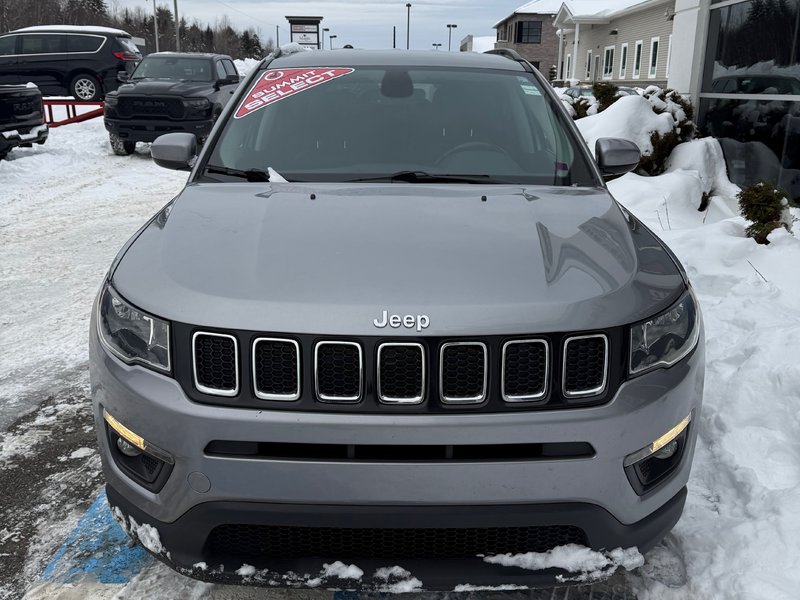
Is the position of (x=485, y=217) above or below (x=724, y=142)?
above

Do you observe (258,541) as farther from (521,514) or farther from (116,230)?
(116,230)

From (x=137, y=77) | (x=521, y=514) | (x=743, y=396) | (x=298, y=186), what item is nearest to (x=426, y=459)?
(x=521, y=514)

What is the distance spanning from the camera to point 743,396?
11.6 feet

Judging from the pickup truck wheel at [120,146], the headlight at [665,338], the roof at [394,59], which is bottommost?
the pickup truck wheel at [120,146]

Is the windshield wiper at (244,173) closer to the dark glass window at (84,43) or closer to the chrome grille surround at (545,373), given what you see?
the chrome grille surround at (545,373)

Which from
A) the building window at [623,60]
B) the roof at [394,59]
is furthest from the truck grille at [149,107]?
the building window at [623,60]

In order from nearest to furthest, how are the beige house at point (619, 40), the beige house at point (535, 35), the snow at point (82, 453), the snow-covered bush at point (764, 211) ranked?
the snow at point (82, 453)
the snow-covered bush at point (764, 211)
the beige house at point (619, 40)
the beige house at point (535, 35)

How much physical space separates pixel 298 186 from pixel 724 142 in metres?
8.53

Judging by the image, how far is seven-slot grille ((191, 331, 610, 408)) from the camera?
195 centimetres

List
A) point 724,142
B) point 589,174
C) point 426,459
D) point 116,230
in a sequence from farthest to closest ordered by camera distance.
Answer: point 724,142 < point 116,230 < point 589,174 < point 426,459

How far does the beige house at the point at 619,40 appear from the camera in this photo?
1177 inches

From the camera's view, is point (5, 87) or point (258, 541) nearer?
point (258, 541)

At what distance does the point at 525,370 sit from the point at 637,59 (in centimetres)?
3436

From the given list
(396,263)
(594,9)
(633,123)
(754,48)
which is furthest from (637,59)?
(396,263)
